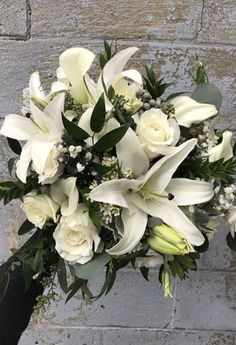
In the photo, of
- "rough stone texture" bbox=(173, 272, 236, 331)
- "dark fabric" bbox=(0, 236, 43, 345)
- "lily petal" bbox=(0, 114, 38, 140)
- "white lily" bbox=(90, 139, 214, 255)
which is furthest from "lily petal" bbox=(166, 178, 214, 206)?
"rough stone texture" bbox=(173, 272, 236, 331)

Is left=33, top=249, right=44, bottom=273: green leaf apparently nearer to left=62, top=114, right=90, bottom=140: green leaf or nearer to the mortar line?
left=62, top=114, right=90, bottom=140: green leaf

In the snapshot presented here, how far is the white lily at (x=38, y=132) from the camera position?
79 centimetres

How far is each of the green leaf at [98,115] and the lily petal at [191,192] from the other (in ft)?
0.41

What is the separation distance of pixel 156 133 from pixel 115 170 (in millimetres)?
72

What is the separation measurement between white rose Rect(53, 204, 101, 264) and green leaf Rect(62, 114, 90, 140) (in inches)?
3.7

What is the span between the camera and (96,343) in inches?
56.7

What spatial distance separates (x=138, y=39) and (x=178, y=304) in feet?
2.03

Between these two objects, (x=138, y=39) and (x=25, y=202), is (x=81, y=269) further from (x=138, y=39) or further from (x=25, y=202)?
(x=138, y=39)

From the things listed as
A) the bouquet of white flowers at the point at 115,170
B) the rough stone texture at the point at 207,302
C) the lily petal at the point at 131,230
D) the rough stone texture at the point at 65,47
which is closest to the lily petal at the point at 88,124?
the bouquet of white flowers at the point at 115,170

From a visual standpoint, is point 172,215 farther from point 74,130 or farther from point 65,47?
point 65,47

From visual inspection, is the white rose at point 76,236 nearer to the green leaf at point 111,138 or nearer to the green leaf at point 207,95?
the green leaf at point 111,138

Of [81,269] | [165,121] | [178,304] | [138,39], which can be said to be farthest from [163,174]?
[178,304]

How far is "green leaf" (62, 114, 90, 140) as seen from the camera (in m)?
0.78

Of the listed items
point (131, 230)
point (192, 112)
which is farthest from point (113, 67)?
point (131, 230)
